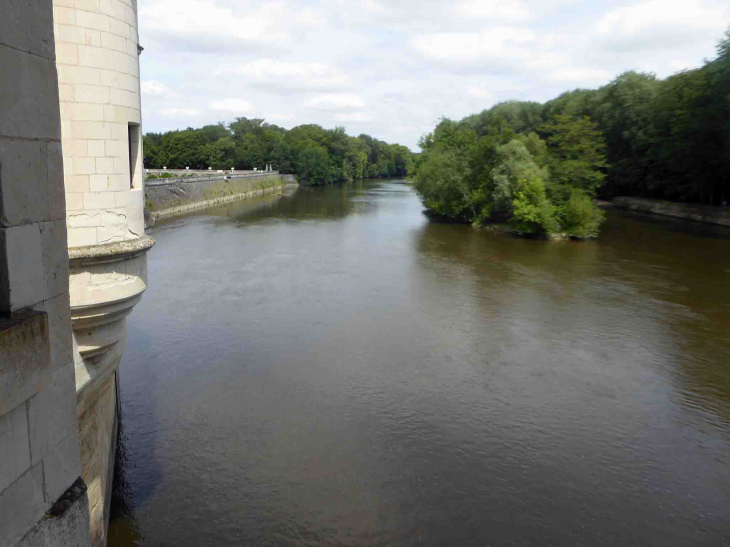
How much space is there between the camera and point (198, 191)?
178 ft

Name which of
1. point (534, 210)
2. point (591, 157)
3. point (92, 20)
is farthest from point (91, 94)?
point (591, 157)

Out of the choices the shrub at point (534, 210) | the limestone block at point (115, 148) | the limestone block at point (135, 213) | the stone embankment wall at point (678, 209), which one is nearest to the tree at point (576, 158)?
the shrub at point (534, 210)

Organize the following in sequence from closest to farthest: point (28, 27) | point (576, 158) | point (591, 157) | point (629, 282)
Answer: point (28, 27)
point (629, 282)
point (591, 157)
point (576, 158)

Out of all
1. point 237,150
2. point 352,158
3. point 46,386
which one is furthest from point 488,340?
point 352,158

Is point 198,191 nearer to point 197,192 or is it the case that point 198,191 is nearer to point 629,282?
point 197,192

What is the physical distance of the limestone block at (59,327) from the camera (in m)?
3.21

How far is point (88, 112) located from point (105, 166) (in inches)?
24.0

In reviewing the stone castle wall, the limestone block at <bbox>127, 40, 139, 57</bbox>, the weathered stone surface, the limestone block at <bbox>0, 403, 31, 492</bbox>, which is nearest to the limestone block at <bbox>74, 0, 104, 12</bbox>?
the limestone block at <bbox>127, 40, 139, 57</bbox>

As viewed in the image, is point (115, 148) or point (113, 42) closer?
point (113, 42)

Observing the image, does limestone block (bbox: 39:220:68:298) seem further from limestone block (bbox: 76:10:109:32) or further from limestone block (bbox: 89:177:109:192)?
limestone block (bbox: 76:10:109:32)

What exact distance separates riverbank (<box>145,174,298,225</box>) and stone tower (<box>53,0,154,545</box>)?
940 inches

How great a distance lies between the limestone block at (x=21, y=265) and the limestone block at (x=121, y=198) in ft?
13.1

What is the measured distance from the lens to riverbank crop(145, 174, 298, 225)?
44.0 meters

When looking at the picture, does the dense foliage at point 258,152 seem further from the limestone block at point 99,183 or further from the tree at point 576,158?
the limestone block at point 99,183
